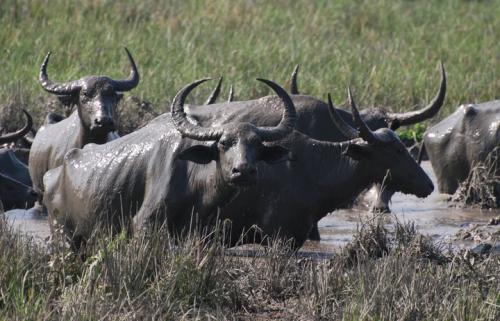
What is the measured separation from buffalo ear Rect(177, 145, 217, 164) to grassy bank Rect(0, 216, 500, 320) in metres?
0.72

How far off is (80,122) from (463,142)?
158 inches

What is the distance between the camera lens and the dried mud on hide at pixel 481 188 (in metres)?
13.7

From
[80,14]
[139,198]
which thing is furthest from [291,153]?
[80,14]

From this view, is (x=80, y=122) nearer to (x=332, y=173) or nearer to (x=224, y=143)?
(x=332, y=173)

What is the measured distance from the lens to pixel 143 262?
8.19m

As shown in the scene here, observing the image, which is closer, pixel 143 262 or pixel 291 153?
pixel 143 262

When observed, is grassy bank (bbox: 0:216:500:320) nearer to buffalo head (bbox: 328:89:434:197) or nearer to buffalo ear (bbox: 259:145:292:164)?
buffalo ear (bbox: 259:145:292:164)

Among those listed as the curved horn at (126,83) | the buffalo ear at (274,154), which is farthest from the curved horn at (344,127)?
the curved horn at (126,83)

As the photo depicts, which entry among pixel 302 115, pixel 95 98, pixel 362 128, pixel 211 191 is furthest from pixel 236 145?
pixel 95 98

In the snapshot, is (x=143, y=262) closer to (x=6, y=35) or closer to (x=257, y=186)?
(x=257, y=186)

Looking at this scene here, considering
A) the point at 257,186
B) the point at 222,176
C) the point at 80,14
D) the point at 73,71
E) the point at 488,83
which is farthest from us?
the point at 80,14

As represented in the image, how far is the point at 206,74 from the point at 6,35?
2915 millimetres

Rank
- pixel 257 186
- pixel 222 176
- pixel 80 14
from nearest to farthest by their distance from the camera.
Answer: pixel 222 176
pixel 257 186
pixel 80 14

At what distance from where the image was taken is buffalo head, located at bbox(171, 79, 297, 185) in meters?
9.05
